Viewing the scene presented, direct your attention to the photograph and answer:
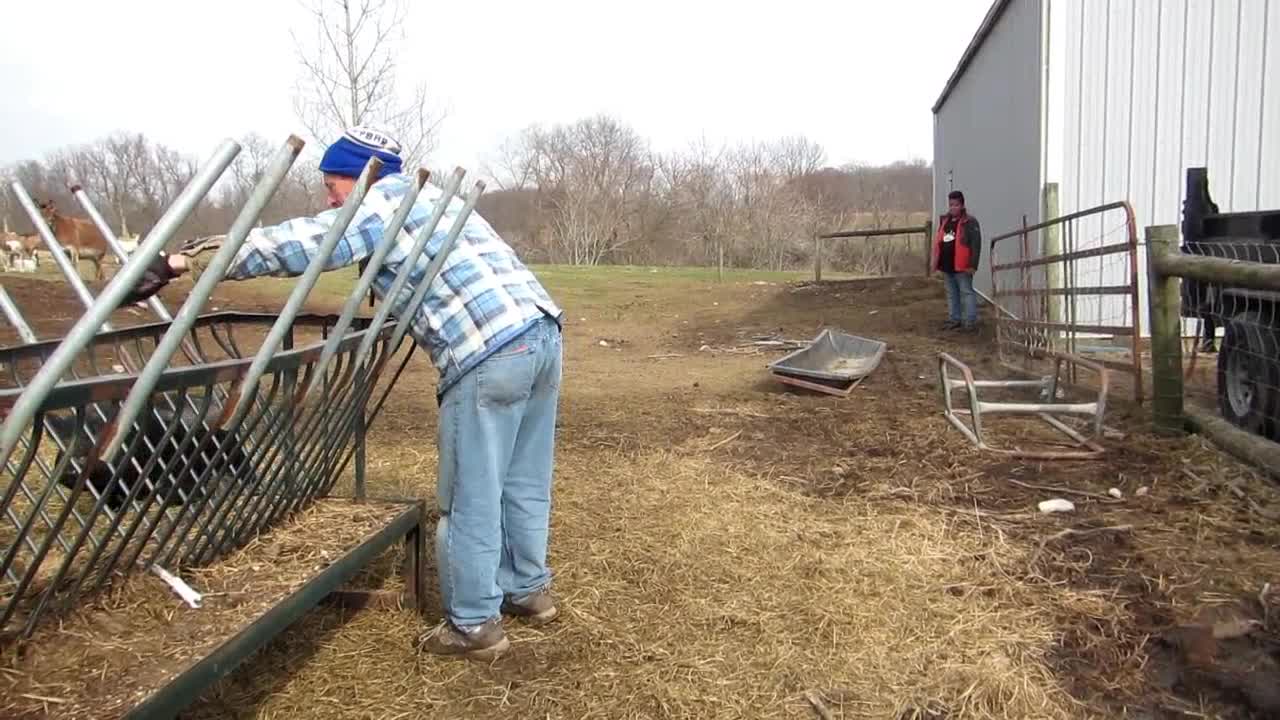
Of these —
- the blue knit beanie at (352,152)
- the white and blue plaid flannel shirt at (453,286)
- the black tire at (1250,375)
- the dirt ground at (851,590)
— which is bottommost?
the dirt ground at (851,590)

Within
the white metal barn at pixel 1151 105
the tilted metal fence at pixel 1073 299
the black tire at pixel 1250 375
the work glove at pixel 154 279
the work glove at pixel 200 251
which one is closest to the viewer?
the work glove at pixel 154 279

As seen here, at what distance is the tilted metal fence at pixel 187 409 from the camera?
1.91 m

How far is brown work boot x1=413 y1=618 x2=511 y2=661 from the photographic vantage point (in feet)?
10.2

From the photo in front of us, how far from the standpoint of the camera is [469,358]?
2941 millimetres

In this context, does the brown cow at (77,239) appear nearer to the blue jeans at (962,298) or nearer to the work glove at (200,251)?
the blue jeans at (962,298)

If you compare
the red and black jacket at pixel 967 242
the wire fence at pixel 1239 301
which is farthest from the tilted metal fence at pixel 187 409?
the red and black jacket at pixel 967 242

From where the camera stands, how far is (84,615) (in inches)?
96.8

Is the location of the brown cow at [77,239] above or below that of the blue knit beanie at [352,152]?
above

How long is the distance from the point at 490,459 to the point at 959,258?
9.60m

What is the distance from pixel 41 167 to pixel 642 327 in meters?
39.4

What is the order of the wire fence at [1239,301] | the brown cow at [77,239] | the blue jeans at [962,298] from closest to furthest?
1. the wire fence at [1239,301]
2. the blue jeans at [962,298]
3. the brown cow at [77,239]

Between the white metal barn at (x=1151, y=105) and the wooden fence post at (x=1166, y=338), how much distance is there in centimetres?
440


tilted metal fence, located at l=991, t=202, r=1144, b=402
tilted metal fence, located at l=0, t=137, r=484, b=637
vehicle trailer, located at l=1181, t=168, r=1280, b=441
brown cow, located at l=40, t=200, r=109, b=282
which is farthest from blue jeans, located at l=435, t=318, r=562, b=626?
brown cow, located at l=40, t=200, r=109, b=282

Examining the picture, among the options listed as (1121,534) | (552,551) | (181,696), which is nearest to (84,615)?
(181,696)
